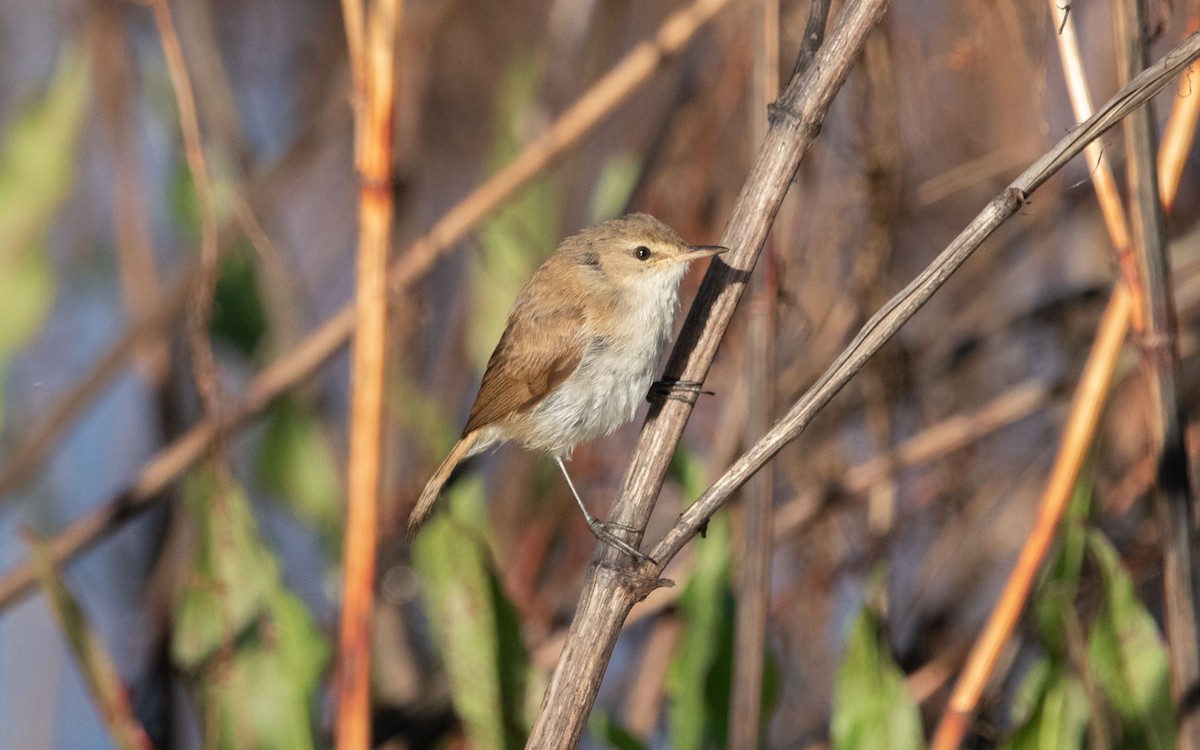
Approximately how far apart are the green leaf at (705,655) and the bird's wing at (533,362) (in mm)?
447

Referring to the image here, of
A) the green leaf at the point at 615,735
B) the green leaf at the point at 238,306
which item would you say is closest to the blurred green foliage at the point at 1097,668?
the green leaf at the point at 615,735

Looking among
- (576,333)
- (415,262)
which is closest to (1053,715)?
(576,333)

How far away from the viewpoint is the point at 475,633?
2346 mm

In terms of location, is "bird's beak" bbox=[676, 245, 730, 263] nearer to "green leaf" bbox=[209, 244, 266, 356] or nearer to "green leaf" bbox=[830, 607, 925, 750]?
"green leaf" bbox=[830, 607, 925, 750]

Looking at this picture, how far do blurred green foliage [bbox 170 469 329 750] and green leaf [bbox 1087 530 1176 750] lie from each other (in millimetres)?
1558

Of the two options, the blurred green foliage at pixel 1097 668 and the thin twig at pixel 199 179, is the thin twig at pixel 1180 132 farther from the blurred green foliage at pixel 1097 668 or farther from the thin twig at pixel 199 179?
the thin twig at pixel 199 179

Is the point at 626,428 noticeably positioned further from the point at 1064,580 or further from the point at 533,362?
the point at 1064,580

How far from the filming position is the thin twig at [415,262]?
2.85 metres

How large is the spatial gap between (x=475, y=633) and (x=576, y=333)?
2.50 ft

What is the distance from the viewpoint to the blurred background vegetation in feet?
10.1

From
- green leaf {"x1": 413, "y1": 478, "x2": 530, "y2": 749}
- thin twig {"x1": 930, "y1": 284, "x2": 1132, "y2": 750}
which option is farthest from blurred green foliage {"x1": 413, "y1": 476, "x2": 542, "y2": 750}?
thin twig {"x1": 930, "y1": 284, "x2": 1132, "y2": 750}

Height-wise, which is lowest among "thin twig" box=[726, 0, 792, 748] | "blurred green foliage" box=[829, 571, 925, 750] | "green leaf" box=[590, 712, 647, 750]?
"blurred green foliage" box=[829, 571, 925, 750]

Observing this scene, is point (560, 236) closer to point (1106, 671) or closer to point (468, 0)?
point (468, 0)

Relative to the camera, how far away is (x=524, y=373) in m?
2.74
